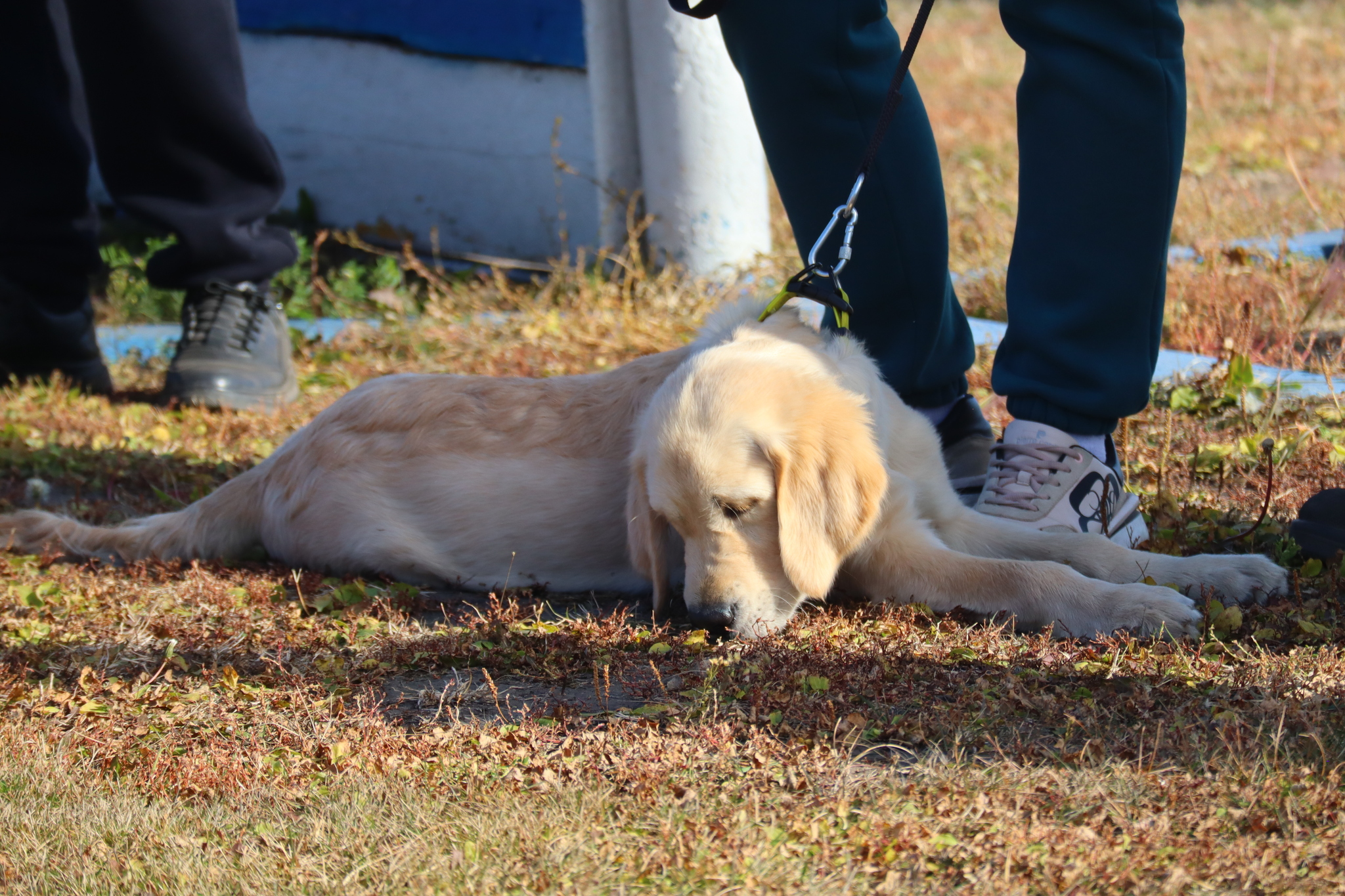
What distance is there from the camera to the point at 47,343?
14.6 feet

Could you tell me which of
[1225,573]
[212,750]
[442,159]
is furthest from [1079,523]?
[442,159]

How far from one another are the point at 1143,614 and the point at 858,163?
1.27 m

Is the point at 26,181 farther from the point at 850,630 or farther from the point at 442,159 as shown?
the point at 850,630

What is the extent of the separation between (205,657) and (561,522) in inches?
32.8

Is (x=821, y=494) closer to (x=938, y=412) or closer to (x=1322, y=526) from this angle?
(x=938, y=412)

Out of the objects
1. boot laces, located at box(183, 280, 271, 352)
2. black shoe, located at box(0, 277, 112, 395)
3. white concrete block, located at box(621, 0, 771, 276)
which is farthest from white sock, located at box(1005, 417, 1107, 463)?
black shoe, located at box(0, 277, 112, 395)

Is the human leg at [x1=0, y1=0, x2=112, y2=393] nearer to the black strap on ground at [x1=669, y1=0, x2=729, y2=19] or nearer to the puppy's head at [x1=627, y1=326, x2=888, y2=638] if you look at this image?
the black strap on ground at [x1=669, y1=0, x2=729, y2=19]

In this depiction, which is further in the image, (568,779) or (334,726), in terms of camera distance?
(334,726)

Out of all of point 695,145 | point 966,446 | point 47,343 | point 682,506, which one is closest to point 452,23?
point 695,145

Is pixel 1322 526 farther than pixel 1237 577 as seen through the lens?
Yes

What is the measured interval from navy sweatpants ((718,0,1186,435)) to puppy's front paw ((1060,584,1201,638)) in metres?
0.52

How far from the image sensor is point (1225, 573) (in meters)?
2.43

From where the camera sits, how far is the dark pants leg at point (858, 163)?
2.73 meters

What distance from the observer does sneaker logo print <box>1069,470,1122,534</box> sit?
270cm
